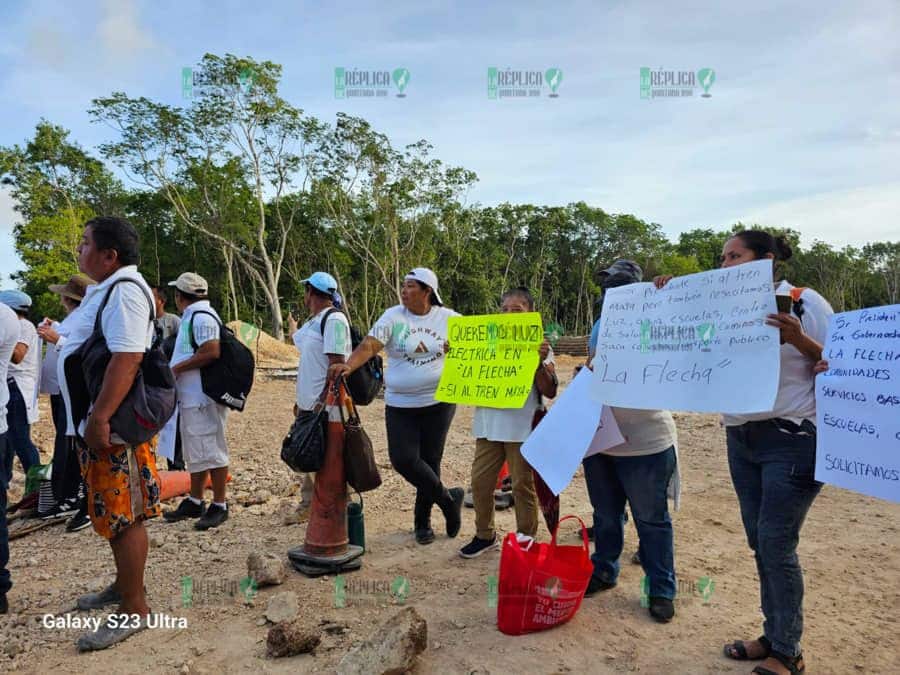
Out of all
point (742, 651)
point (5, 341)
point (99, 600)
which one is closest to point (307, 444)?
point (99, 600)

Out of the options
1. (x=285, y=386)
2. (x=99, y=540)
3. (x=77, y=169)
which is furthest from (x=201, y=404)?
(x=77, y=169)

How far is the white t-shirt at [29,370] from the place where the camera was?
16.4ft

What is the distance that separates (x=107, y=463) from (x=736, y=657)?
3.08m

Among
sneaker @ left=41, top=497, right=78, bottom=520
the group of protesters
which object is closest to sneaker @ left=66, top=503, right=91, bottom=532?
the group of protesters

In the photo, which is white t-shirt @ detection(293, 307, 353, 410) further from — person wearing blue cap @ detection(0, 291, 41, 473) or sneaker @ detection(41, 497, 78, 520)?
sneaker @ detection(41, 497, 78, 520)

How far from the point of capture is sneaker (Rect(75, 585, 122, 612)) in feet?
11.3

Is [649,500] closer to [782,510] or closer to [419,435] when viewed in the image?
[782,510]

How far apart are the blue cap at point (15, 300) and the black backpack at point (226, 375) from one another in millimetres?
1660

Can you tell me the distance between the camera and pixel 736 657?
2.83 metres

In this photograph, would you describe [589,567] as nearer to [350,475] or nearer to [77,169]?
[350,475]

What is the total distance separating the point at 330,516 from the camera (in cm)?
396

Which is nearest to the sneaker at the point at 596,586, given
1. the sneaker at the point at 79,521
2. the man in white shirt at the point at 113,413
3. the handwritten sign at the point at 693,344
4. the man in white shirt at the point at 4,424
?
the handwritten sign at the point at 693,344

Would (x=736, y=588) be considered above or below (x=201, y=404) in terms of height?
below

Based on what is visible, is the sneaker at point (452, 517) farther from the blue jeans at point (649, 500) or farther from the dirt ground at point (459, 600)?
the blue jeans at point (649, 500)
